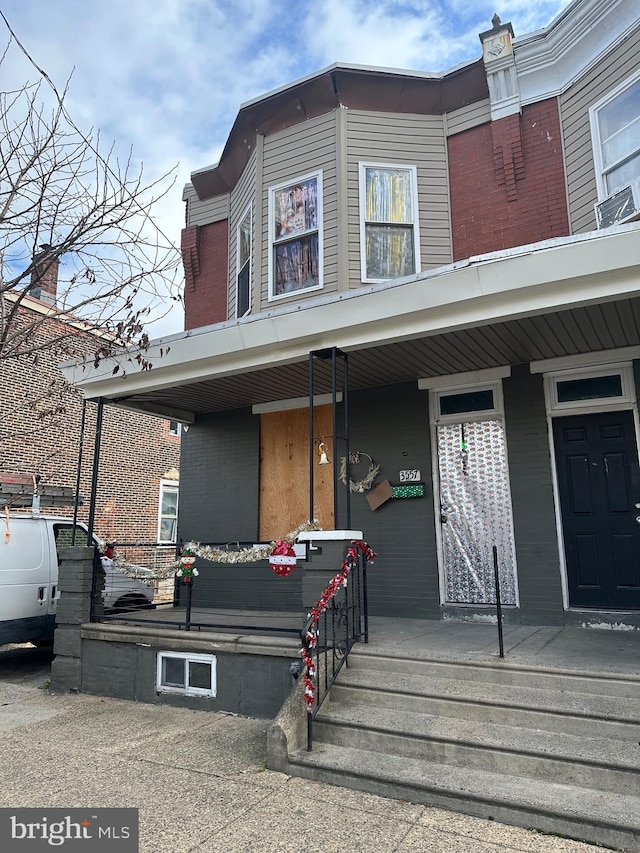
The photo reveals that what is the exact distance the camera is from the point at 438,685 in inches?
174

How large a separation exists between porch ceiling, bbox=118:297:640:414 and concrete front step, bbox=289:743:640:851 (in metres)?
3.65

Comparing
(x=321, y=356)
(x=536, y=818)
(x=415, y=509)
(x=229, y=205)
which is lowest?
(x=536, y=818)

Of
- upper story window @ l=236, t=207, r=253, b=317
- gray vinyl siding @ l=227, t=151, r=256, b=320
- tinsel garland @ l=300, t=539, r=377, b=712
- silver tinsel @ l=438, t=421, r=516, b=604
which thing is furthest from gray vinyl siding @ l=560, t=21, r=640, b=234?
tinsel garland @ l=300, t=539, r=377, b=712

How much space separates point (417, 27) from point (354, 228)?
2.36 metres

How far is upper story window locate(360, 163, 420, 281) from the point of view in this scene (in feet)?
25.7

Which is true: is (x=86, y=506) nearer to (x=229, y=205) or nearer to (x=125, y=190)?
(x=229, y=205)

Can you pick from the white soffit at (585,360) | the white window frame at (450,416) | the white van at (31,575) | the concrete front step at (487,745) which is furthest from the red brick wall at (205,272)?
the concrete front step at (487,745)

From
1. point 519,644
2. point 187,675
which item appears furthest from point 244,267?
point 519,644

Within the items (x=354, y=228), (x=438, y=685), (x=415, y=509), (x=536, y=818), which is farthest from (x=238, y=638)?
(x=354, y=228)

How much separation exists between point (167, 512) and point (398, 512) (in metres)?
11.8

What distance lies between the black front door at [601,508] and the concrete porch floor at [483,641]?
414 mm

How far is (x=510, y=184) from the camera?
7.58 meters

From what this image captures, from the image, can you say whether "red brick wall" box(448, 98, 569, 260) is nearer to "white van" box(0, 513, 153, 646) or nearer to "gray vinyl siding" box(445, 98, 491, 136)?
"gray vinyl siding" box(445, 98, 491, 136)

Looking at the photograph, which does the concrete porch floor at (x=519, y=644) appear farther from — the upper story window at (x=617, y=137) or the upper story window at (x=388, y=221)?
the upper story window at (x=617, y=137)
